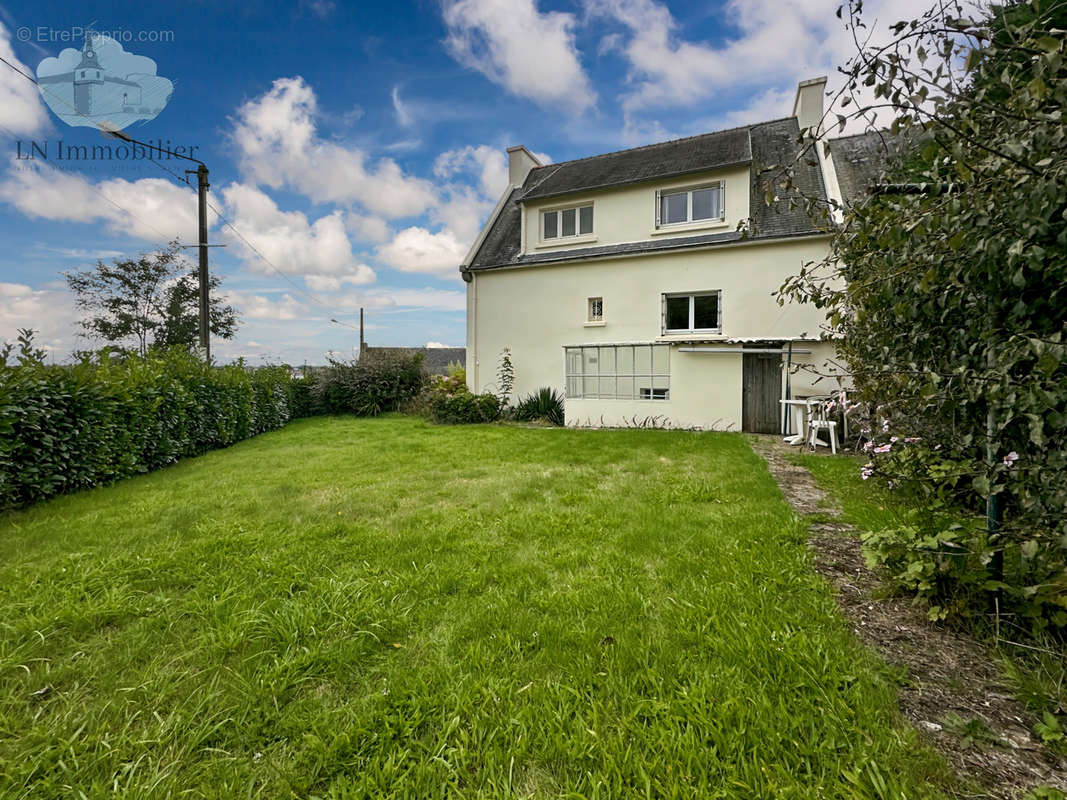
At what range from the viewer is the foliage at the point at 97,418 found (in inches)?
183

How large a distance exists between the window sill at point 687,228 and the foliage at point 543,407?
5224mm

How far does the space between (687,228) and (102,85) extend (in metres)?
13.0

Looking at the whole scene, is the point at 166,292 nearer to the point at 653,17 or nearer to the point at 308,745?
the point at 653,17

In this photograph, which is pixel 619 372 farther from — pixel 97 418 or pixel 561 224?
pixel 97 418

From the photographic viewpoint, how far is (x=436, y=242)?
67.5 ft

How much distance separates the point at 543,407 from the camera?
39.8 ft

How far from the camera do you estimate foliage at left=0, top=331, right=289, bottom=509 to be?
15.3 ft

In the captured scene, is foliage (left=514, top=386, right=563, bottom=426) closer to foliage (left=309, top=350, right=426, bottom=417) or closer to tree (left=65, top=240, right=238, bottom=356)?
foliage (left=309, top=350, right=426, bottom=417)

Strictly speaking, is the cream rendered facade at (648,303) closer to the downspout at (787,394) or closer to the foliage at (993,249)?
the downspout at (787,394)

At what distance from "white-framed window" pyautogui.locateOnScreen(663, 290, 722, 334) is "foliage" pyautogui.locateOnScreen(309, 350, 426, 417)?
9.35 meters

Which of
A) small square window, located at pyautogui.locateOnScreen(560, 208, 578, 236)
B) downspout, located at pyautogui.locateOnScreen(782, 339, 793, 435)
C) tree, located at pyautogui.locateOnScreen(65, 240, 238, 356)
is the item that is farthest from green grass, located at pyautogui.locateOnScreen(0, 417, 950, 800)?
tree, located at pyautogui.locateOnScreen(65, 240, 238, 356)

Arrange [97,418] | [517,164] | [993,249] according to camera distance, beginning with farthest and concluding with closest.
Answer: [517,164] → [97,418] → [993,249]

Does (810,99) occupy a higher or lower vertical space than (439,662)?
higher

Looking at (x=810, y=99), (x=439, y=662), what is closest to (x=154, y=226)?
(x=439, y=662)
